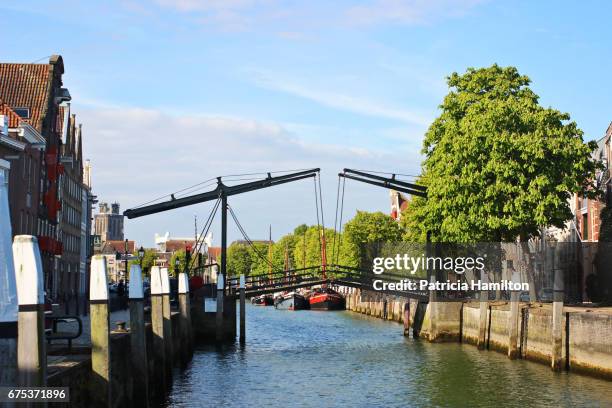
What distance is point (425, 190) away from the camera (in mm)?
48781

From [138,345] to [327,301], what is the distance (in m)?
80.4

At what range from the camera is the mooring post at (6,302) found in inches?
392

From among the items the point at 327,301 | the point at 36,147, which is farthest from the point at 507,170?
the point at 327,301

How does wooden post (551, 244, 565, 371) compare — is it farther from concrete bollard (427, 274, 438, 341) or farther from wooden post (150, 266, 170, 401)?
concrete bollard (427, 274, 438, 341)

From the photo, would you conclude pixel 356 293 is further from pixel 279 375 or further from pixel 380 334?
pixel 279 375

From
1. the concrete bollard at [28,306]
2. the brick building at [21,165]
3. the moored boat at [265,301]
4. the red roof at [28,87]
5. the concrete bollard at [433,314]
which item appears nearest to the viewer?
the concrete bollard at [28,306]

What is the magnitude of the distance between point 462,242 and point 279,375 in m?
14.2

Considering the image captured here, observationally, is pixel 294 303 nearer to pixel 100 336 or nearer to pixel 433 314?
pixel 433 314

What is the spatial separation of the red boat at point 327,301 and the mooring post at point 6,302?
9127cm

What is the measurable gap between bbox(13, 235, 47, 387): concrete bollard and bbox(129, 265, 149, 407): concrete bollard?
9884 mm

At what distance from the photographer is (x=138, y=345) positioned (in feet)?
70.1

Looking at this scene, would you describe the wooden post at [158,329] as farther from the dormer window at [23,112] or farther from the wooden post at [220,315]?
the dormer window at [23,112]

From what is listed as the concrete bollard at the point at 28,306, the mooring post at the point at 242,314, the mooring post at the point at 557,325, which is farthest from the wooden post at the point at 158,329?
the mooring post at the point at 242,314

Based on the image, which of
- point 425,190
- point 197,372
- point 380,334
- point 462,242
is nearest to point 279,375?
point 197,372
